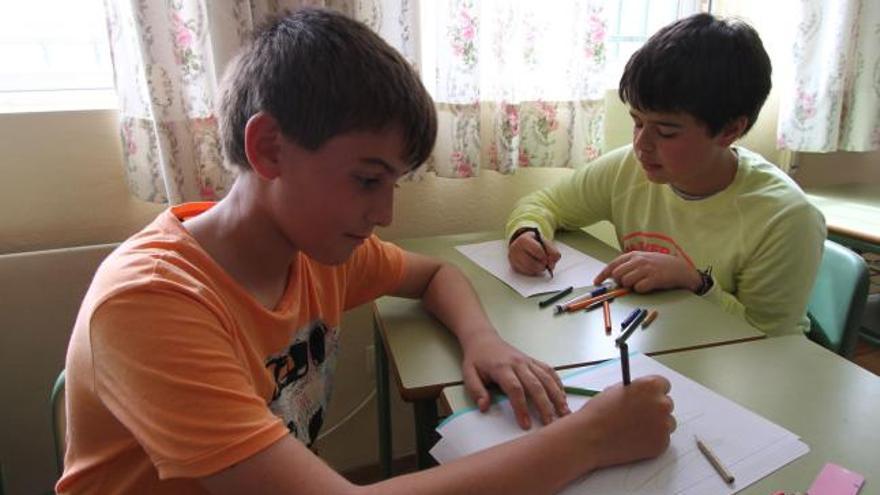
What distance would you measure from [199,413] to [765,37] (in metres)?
2.12

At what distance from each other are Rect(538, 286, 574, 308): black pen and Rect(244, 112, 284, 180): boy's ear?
→ 594 mm

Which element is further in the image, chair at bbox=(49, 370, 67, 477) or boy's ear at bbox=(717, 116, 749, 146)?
boy's ear at bbox=(717, 116, 749, 146)

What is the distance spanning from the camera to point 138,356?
563 mm

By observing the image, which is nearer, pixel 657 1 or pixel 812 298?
pixel 812 298

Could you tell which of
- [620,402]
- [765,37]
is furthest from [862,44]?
[620,402]

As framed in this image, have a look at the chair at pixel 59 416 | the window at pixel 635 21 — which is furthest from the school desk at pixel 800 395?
the window at pixel 635 21

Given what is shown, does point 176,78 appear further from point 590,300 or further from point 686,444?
point 686,444

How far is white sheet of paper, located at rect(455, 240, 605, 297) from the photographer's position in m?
1.18

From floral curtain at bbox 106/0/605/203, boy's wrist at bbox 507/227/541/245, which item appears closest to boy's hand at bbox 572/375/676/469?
boy's wrist at bbox 507/227/541/245

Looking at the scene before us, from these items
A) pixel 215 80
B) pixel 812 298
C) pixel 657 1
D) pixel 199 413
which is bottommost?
pixel 812 298

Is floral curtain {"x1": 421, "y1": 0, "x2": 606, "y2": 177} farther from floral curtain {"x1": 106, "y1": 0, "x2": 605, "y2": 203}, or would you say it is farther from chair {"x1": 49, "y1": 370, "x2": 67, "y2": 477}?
chair {"x1": 49, "y1": 370, "x2": 67, "y2": 477}

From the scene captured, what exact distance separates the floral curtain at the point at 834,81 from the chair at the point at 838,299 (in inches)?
32.7

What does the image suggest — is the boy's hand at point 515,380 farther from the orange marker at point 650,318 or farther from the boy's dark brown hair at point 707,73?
the boy's dark brown hair at point 707,73

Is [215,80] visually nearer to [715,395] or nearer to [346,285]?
[346,285]
